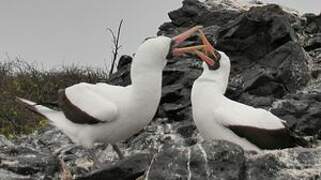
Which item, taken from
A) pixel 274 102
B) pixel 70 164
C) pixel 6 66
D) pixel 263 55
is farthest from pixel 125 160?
pixel 6 66

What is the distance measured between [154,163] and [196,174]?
441 millimetres

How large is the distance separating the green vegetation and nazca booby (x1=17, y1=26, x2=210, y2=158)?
8406mm

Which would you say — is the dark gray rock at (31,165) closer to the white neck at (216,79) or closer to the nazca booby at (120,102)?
the nazca booby at (120,102)

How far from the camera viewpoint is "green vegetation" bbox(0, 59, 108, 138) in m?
20.7

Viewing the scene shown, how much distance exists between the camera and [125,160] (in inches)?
403

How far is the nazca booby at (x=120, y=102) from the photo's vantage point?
10.8 m

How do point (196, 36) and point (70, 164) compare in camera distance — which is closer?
point (70, 164)

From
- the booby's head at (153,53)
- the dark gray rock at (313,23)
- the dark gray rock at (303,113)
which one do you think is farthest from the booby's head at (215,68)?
the dark gray rock at (313,23)

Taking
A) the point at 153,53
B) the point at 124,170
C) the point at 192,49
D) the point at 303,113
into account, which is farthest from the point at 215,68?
the point at 124,170

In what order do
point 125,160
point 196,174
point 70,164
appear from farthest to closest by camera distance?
point 70,164
point 125,160
point 196,174

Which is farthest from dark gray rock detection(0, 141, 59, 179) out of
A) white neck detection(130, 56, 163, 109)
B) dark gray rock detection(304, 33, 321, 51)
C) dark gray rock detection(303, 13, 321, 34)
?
dark gray rock detection(303, 13, 321, 34)

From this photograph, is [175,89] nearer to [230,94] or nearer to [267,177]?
[230,94]

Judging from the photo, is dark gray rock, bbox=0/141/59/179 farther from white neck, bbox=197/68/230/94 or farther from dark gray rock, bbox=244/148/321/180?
dark gray rock, bbox=244/148/321/180

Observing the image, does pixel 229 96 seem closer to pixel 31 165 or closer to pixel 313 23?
pixel 31 165
